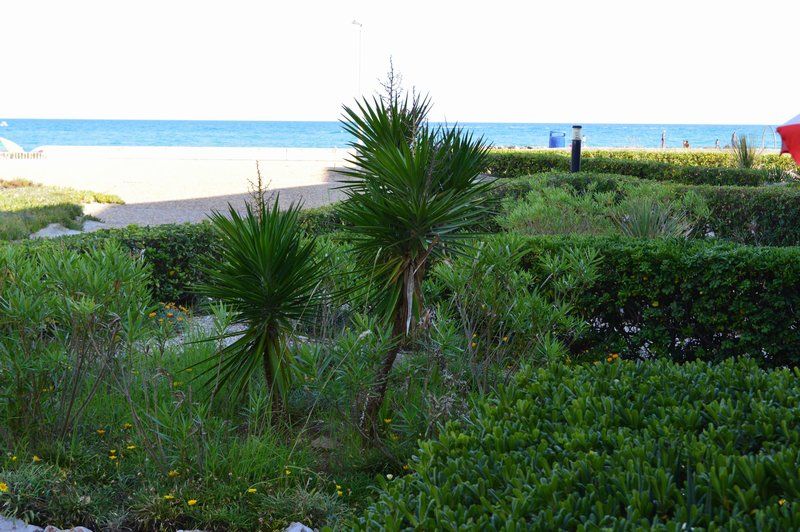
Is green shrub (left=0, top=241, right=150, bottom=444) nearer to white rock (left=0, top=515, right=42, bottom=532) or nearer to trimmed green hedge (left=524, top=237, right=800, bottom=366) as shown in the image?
white rock (left=0, top=515, right=42, bottom=532)

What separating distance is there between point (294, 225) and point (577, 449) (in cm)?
199

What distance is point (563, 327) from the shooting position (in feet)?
13.9

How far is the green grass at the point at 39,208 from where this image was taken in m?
11.2

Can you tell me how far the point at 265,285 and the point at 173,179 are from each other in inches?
679

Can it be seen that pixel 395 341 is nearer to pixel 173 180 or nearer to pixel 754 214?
pixel 754 214

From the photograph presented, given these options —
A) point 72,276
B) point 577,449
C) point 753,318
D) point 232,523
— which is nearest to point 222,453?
point 232,523

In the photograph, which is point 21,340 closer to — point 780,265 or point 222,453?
point 222,453

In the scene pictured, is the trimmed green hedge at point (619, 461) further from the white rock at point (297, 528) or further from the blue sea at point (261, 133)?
the blue sea at point (261, 133)

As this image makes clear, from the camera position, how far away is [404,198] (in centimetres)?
343

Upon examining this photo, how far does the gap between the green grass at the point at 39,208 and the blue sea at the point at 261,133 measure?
5360 centimetres

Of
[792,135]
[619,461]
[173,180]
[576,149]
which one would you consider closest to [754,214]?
[792,135]

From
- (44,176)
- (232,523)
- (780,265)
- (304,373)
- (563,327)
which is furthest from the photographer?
(44,176)

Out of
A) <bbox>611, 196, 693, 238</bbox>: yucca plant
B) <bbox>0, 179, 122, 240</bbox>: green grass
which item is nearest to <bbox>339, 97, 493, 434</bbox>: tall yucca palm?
<bbox>611, 196, 693, 238</bbox>: yucca plant

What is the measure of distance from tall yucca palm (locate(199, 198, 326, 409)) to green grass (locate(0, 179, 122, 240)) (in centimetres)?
824
